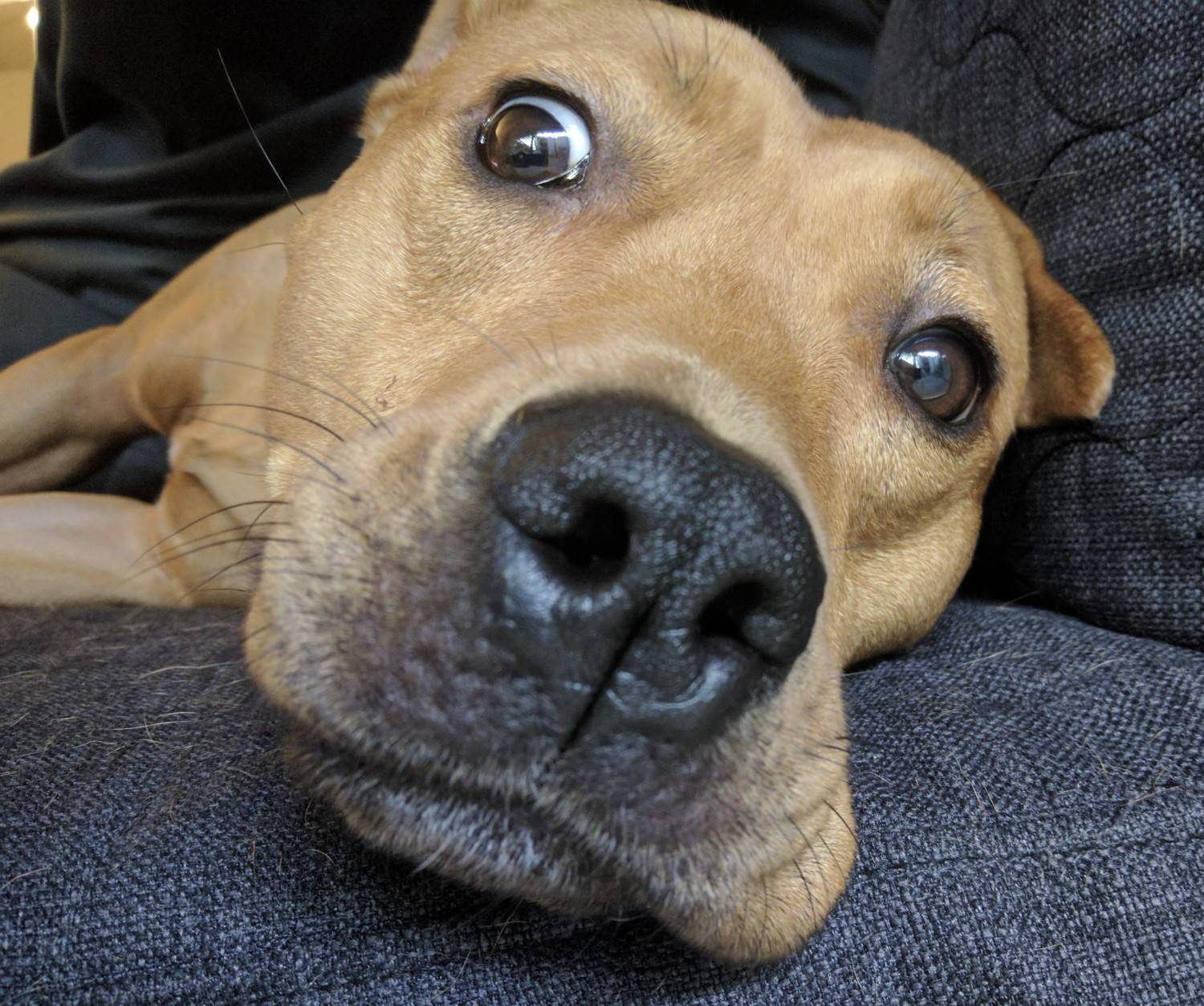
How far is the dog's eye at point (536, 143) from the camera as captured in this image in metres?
1.51

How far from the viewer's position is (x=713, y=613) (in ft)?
2.72

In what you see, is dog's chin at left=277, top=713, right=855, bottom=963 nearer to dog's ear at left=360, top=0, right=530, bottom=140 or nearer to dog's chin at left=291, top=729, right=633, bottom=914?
dog's chin at left=291, top=729, right=633, bottom=914

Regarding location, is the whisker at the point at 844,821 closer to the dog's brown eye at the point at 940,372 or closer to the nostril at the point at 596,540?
the nostril at the point at 596,540

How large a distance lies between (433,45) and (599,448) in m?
1.82

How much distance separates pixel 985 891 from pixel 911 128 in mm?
2267

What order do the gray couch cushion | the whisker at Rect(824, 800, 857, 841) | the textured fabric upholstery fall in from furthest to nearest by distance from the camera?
the textured fabric upholstery < the whisker at Rect(824, 800, 857, 841) < the gray couch cushion

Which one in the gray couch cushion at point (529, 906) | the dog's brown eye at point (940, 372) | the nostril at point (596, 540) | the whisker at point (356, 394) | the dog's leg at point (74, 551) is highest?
the nostril at point (596, 540)

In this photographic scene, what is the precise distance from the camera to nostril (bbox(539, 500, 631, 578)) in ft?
2.49

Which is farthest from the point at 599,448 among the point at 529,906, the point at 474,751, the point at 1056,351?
the point at 1056,351

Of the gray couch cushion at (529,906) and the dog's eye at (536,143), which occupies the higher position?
the dog's eye at (536,143)

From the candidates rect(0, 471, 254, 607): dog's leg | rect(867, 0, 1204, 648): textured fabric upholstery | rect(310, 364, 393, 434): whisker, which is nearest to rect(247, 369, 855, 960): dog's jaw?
rect(310, 364, 393, 434): whisker

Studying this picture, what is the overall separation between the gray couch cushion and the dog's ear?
1.46 metres

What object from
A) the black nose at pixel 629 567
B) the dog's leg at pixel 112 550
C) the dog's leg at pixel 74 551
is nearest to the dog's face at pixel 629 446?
the black nose at pixel 629 567

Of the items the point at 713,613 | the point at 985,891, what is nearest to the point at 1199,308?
the point at 985,891
